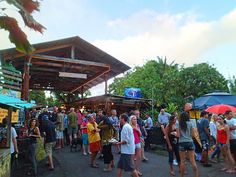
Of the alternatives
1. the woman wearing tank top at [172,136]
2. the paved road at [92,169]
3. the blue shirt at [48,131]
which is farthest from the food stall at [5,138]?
the woman wearing tank top at [172,136]

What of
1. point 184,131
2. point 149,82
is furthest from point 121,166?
point 149,82

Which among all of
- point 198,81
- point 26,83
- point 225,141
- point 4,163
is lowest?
point 4,163

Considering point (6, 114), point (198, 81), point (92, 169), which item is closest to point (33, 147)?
point (92, 169)

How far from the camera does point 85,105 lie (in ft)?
82.3

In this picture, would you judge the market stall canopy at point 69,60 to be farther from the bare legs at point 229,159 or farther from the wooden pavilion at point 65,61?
the bare legs at point 229,159

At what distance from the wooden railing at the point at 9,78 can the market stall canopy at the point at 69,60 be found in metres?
1.39

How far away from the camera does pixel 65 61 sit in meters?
17.8

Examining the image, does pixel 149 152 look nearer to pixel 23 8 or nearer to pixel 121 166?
pixel 121 166

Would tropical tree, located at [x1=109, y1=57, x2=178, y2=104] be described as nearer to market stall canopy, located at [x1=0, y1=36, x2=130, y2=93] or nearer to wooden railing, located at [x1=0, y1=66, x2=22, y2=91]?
market stall canopy, located at [x1=0, y1=36, x2=130, y2=93]

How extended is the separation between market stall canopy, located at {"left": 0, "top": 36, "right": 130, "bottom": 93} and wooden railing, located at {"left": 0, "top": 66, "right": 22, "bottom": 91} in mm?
1392

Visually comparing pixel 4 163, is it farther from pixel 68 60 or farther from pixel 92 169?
pixel 68 60

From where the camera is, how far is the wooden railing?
13.1 meters

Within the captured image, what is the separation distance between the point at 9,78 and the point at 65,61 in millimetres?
4505

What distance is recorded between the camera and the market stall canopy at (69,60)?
17.0 m
